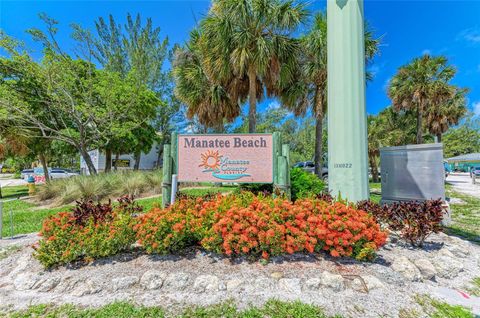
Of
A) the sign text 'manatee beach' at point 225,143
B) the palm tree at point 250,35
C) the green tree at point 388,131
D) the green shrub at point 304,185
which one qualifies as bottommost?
the green shrub at point 304,185

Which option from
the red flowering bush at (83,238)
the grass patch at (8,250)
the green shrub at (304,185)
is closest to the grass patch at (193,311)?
the red flowering bush at (83,238)

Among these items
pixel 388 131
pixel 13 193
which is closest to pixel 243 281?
pixel 13 193

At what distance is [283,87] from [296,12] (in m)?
2.81

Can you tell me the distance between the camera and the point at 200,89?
36.0 ft

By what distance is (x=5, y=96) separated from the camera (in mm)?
11367

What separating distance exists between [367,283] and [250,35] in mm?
8481

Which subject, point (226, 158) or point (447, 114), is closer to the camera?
point (226, 158)

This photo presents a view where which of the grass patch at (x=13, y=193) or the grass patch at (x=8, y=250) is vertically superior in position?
the grass patch at (x=8, y=250)

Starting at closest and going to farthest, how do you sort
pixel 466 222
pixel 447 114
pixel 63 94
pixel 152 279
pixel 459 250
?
pixel 152 279, pixel 459 250, pixel 466 222, pixel 63 94, pixel 447 114

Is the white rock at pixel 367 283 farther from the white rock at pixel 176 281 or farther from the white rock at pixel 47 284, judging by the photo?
the white rock at pixel 47 284

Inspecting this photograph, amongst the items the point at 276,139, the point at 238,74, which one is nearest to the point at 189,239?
the point at 276,139

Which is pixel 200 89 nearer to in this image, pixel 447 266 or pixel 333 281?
pixel 333 281

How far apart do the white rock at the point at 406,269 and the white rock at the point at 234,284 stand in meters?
1.98

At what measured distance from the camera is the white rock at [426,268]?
294cm
